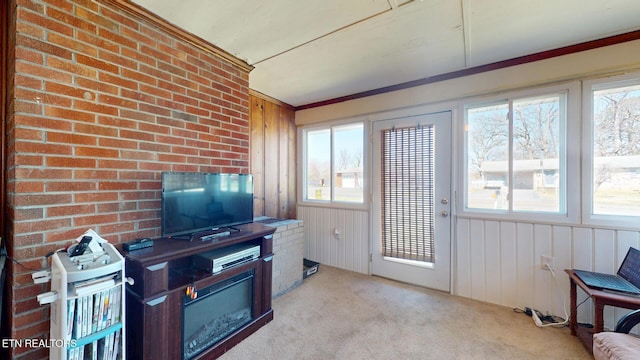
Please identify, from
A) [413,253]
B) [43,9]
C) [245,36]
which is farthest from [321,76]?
[413,253]

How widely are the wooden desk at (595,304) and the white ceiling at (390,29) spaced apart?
6.31ft

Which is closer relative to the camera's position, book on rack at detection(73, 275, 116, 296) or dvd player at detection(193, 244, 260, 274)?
book on rack at detection(73, 275, 116, 296)

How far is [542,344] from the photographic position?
1792mm

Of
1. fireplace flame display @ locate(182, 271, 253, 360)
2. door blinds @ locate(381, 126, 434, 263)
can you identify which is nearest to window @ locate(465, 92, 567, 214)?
door blinds @ locate(381, 126, 434, 263)

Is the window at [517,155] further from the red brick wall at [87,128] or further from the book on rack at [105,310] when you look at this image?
the book on rack at [105,310]

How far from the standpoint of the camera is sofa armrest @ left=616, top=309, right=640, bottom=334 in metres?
1.44

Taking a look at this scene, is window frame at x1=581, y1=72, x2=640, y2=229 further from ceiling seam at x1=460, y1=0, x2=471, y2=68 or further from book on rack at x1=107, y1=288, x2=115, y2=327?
book on rack at x1=107, y1=288, x2=115, y2=327

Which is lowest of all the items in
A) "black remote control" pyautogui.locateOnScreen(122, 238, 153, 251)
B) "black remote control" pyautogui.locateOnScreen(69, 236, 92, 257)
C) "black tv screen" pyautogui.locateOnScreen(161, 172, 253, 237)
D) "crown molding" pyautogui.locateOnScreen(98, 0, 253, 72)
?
"black remote control" pyautogui.locateOnScreen(122, 238, 153, 251)

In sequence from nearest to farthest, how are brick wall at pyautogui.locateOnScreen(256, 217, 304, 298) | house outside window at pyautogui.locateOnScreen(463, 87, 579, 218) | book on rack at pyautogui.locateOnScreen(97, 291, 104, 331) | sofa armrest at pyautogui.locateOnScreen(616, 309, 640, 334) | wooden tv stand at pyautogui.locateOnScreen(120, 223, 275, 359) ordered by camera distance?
book on rack at pyautogui.locateOnScreen(97, 291, 104, 331) < wooden tv stand at pyautogui.locateOnScreen(120, 223, 275, 359) < sofa armrest at pyautogui.locateOnScreen(616, 309, 640, 334) < house outside window at pyautogui.locateOnScreen(463, 87, 579, 218) < brick wall at pyautogui.locateOnScreen(256, 217, 304, 298)

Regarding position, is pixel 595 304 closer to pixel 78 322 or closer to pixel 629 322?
pixel 629 322

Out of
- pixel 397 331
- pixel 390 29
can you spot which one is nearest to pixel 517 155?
pixel 390 29

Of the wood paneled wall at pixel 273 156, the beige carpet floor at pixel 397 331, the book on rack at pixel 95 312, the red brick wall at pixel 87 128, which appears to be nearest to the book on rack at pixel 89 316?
the book on rack at pixel 95 312

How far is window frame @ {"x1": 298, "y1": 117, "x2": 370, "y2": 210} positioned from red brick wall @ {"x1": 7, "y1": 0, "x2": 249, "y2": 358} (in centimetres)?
180

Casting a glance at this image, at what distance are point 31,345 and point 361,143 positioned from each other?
319 centimetres
